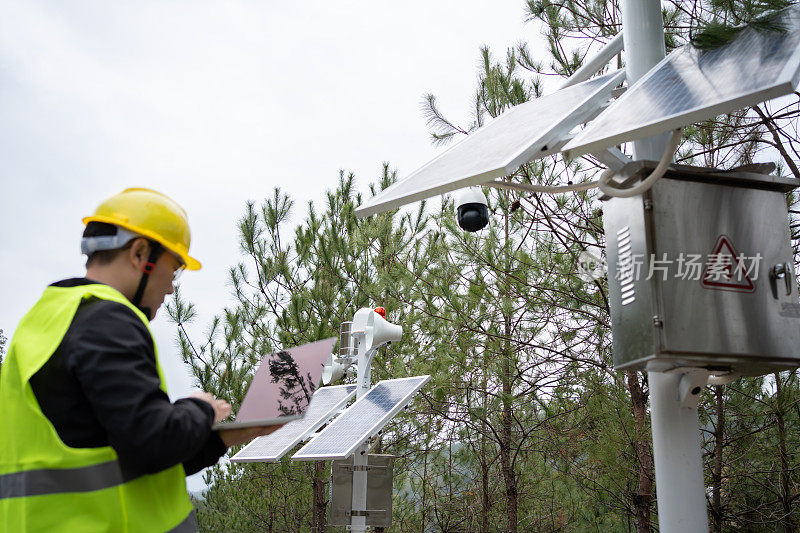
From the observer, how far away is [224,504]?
10.6m

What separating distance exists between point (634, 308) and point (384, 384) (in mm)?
3593

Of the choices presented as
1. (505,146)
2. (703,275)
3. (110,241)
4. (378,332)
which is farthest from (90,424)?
(378,332)

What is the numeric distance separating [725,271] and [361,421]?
128 inches

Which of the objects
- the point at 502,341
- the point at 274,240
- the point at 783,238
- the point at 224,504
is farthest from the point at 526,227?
the point at 224,504

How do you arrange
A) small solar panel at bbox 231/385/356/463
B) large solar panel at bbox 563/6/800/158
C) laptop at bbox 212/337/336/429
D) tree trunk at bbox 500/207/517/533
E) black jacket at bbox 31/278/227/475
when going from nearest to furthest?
black jacket at bbox 31/278/227/475 < laptop at bbox 212/337/336/429 < large solar panel at bbox 563/6/800/158 < small solar panel at bbox 231/385/356/463 < tree trunk at bbox 500/207/517/533

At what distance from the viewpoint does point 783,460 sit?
5.30m

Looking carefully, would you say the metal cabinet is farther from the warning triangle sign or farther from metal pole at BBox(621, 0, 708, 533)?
metal pole at BBox(621, 0, 708, 533)

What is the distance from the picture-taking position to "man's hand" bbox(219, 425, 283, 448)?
186 centimetres

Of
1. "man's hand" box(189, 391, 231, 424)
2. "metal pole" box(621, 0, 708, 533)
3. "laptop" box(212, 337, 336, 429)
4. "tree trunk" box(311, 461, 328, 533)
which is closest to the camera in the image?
"man's hand" box(189, 391, 231, 424)

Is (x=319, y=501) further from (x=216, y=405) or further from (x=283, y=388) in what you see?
(x=216, y=405)

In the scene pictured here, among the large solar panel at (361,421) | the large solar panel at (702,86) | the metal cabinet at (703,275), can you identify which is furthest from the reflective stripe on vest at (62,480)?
the large solar panel at (361,421)

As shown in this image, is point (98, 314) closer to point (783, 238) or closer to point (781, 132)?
point (783, 238)

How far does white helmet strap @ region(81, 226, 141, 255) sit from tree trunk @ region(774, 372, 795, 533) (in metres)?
4.82

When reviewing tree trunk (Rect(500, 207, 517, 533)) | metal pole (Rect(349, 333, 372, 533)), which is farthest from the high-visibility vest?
tree trunk (Rect(500, 207, 517, 533))
